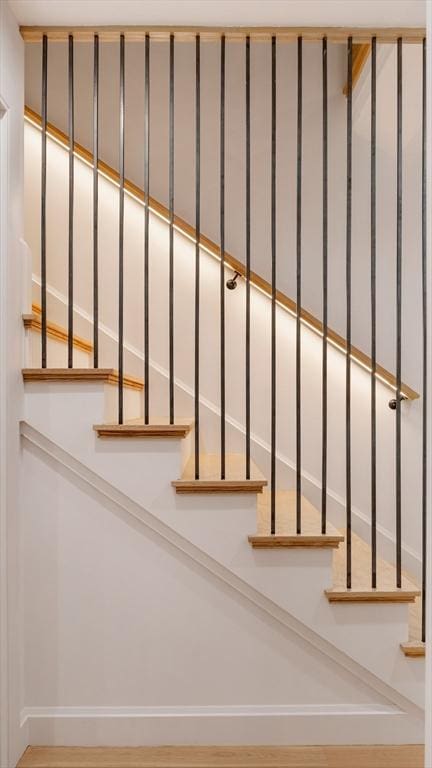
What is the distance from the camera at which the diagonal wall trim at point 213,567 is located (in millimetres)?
2342

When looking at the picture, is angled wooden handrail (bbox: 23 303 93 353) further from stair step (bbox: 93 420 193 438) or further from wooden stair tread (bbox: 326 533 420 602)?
wooden stair tread (bbox: 326 533 420 602)

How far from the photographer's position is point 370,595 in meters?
2.30

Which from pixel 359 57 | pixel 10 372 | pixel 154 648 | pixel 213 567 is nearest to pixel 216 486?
pixel 213 567

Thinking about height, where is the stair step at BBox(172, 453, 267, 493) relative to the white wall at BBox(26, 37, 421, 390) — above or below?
below

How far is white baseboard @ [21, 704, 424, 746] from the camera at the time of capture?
236 cm

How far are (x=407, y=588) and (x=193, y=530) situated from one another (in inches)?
29.4

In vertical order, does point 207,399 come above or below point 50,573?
above

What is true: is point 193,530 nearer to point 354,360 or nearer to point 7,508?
point 7,508

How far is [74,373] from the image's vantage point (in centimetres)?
230

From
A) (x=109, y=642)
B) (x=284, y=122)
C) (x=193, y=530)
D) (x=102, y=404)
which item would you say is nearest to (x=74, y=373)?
(x=102, y=404)

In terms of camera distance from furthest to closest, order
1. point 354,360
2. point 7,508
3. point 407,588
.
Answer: point 354,360 < point 407,588 < point 7,508

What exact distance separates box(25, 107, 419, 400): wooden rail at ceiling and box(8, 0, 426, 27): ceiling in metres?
0.67

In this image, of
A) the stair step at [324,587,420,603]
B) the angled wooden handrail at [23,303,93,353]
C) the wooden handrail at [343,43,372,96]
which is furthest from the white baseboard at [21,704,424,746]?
the wooden handrail at [343,43,372,96]

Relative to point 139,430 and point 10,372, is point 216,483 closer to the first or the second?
point 139,430
